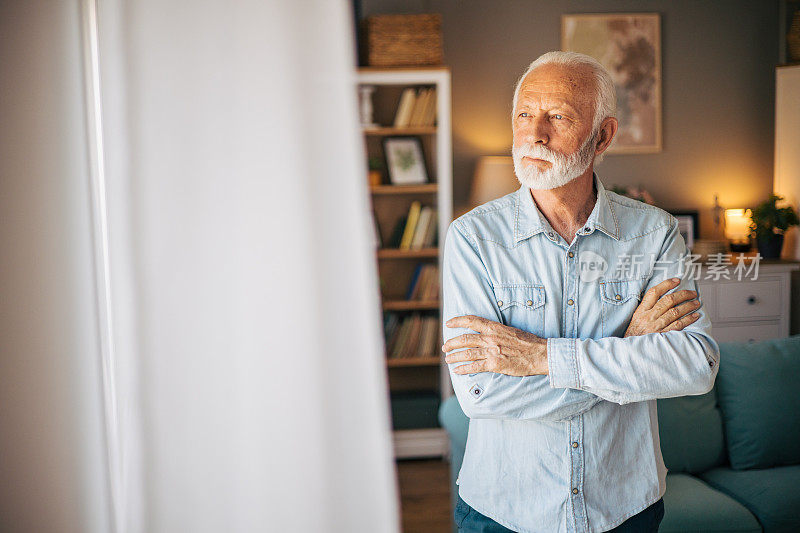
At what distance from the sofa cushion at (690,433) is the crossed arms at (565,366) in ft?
3.96

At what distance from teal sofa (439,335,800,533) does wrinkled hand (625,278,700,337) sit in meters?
1.07

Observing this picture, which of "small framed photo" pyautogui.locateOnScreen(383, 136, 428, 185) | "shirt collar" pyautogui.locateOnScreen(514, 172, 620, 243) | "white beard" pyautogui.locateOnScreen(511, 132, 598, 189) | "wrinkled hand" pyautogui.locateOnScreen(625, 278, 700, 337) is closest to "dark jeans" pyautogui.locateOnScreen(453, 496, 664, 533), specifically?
"wrinkled hand" pyautogui.locateOnScreen(625, 278, 700, 337)

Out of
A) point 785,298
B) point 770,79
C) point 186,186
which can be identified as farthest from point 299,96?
point 770,79

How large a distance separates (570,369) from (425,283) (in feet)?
8.53

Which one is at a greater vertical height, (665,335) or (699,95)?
(699,95)

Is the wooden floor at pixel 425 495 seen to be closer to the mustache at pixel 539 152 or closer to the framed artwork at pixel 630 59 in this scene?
the mustache at pixel 539 152

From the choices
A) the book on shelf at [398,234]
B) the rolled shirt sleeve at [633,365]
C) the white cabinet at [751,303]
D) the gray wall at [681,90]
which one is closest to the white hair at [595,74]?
the rolled shirt sleeve at [633,365]

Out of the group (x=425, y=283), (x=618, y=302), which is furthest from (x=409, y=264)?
(x=618, y=302)

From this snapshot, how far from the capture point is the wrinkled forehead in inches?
53.6

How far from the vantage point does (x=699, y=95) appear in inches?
175

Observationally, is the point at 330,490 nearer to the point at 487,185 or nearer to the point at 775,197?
the point at 487,185

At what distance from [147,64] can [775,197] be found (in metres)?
4.50

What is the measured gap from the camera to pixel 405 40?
3617 mm

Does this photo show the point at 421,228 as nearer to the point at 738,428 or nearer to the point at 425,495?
the point at 425,495
